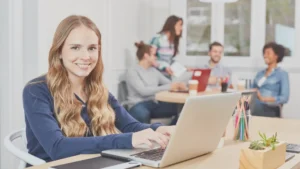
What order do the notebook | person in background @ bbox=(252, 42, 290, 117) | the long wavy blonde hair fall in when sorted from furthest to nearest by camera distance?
person in background @ bbox=(252, 42, 290, 117) < the long wavy blonde hair < the notebook

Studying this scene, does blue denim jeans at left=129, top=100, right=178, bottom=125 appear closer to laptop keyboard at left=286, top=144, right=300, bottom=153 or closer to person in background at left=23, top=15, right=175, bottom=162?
person in background at left=23, top=15, right=175, bottom=162

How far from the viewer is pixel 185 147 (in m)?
1.44

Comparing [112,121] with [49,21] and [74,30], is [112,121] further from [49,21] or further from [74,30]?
[49,21]

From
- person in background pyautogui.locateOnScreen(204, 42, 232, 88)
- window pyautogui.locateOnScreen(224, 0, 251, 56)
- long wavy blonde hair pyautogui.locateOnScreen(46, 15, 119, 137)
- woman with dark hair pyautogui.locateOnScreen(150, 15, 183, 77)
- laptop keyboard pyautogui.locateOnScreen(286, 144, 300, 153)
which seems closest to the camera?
laptop keyboard pyautogui.locateOnScreen(286, 144, 300, 153)

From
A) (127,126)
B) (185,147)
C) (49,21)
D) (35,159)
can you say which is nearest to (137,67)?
(49,21)

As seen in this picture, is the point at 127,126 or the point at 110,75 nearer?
the point at 127,126

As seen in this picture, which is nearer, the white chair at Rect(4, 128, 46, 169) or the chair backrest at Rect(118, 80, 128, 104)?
the white chair at Rect(4, 128, 46, 169)

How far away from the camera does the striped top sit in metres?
5.37

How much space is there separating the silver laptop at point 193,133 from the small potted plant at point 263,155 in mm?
175

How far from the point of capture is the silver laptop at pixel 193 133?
4.46 ft

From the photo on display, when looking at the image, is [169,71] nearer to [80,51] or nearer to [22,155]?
[80,51]

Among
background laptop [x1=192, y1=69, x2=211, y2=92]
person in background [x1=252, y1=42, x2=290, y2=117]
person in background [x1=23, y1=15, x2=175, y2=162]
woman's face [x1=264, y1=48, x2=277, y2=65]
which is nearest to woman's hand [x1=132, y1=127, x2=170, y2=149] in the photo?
person in background [x1=23, y1=15, x2=175, y2=162]

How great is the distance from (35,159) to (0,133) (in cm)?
222

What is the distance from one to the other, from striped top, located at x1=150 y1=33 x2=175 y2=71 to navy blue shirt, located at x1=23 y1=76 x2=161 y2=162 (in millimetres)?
3351
